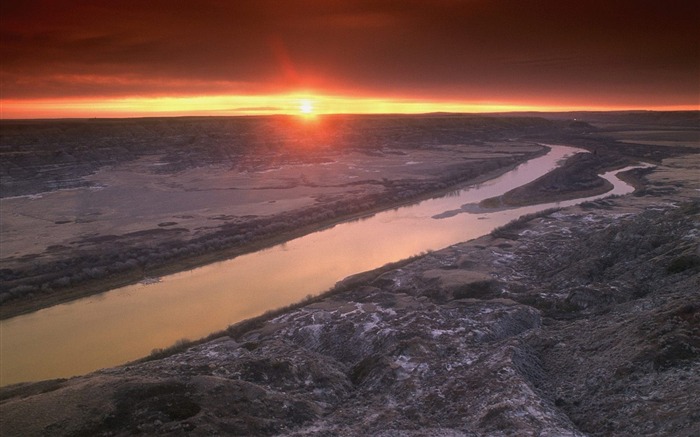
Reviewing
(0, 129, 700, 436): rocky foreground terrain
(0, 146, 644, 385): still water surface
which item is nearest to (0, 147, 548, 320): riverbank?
(0, 146, 644, 385): still water surface

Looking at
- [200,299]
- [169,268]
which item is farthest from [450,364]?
[169,268]

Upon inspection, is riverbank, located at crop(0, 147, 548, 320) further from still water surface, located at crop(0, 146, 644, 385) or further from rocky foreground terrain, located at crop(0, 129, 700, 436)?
rocky foreground terrain, located at crop(0, 129, 700, 436)

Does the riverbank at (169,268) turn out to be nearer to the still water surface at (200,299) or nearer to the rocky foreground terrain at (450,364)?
the still water surface at (200,299)

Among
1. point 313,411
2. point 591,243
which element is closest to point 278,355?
point 313,411

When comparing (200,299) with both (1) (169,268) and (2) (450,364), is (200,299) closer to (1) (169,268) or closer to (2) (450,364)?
(1) (169,268)

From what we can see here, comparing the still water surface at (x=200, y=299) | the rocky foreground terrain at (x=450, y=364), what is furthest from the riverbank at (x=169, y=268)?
the rocky foreground terrain at (x=450, y=364)

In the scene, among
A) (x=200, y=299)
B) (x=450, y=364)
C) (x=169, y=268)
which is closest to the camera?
(x=450, y=364)
